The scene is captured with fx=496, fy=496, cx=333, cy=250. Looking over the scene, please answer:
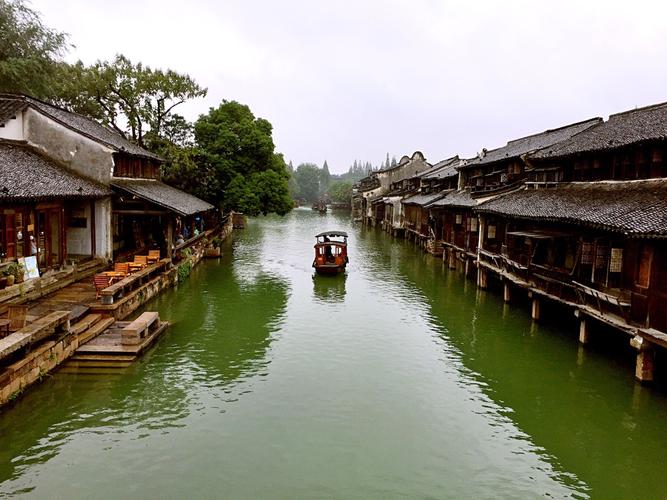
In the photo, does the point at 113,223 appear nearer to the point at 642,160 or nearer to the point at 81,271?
the point at 81,271

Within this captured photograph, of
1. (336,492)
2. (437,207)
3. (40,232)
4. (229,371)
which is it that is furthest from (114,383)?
(437,207)

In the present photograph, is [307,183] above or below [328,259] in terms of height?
above

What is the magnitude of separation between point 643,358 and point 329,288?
16.7 meters

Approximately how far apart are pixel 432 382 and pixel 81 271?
16.1 m

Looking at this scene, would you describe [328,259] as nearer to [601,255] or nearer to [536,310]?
[536,310]

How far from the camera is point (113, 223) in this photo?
86.9 ft

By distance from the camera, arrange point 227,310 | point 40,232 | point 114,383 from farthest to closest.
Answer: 1. point 227,310
2. point 40,232
3. point 114,383

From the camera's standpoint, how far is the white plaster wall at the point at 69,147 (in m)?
23.4

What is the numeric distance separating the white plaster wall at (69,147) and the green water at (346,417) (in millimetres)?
8436

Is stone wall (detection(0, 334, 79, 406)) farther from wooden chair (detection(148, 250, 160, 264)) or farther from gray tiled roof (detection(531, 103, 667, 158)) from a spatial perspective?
gray tiled roof (detection(531, 103, 667, 158))

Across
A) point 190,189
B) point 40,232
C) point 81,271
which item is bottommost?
point 81,271

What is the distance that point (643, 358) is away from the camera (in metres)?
14.0

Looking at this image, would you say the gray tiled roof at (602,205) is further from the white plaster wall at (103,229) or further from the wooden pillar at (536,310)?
the white plaster wall at (103,229)

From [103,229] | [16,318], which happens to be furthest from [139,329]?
[103,229]
